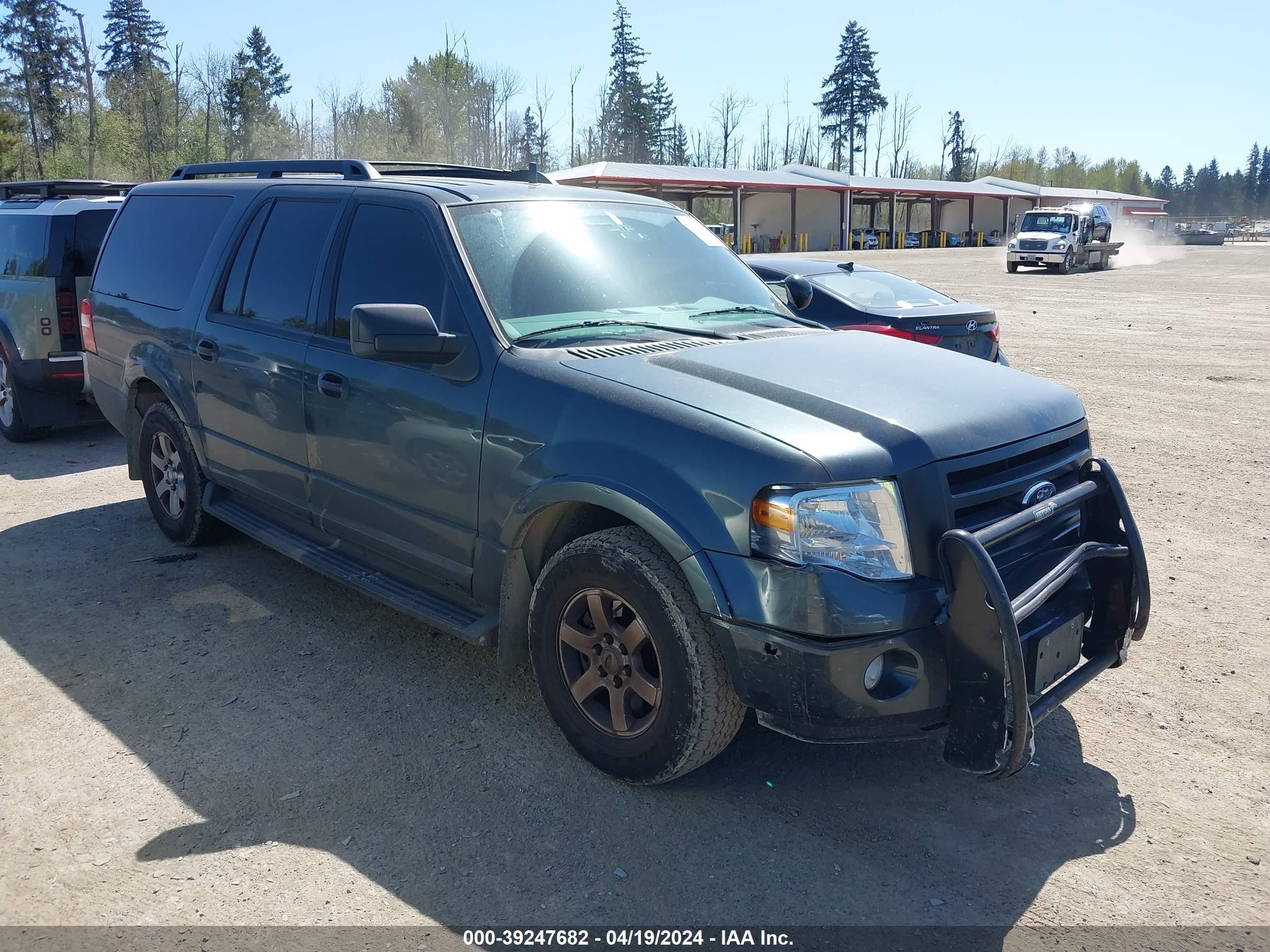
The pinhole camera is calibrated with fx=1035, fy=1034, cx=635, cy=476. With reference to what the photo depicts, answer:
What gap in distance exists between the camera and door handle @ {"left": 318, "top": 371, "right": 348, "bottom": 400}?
4.25m

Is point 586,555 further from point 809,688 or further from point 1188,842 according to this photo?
point 1188,842

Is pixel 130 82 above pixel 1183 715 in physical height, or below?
above

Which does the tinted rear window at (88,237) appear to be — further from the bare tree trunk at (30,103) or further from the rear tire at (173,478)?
the bare tree trunk at (30,103)

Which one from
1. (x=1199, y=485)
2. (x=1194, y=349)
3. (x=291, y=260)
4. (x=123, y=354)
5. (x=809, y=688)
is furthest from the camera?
(x=1194, y=349)

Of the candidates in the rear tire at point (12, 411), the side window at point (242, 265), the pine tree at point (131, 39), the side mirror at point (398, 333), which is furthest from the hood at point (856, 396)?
the pine tree at point (131, 39)

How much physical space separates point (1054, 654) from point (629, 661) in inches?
51.7

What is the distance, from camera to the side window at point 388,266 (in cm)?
404

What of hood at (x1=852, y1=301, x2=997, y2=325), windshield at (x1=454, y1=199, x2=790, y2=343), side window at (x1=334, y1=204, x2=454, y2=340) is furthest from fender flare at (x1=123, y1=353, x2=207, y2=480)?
hood at (x1=852, y1=301, x2=997, y2=325)

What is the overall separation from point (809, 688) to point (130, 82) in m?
75.6

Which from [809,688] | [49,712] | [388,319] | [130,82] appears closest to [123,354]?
[49,712]

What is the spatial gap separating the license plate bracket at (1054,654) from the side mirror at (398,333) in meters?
2.19

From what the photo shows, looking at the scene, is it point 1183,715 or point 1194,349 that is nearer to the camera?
point 1183,715

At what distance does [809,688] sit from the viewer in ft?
9.56

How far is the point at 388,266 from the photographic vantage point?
4.24 metres
